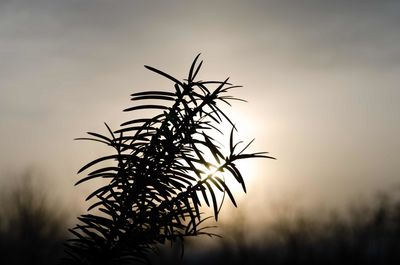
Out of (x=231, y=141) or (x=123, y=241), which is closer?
(x=123, y=241)

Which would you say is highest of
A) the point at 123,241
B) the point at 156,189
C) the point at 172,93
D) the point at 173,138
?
the point at 172,93

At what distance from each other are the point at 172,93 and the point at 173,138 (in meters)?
0.15

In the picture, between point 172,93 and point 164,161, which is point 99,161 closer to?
point 164,161

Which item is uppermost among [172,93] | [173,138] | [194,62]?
[194,62]

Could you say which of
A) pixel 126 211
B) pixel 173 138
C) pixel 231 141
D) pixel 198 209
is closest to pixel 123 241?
pixel 126 211

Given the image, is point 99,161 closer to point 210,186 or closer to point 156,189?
point 156,189

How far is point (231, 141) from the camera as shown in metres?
1.30

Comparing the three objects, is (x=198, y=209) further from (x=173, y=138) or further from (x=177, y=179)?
(x=173, y=138)

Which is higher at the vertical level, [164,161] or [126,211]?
[164,161]

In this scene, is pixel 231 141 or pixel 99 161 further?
pixel 231 141

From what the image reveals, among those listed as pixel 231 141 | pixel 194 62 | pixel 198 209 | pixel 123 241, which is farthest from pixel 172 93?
pixel 123 241

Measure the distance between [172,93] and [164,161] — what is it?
0.73 feet

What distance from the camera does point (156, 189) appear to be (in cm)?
121

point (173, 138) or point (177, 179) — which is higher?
point (173, 138)
